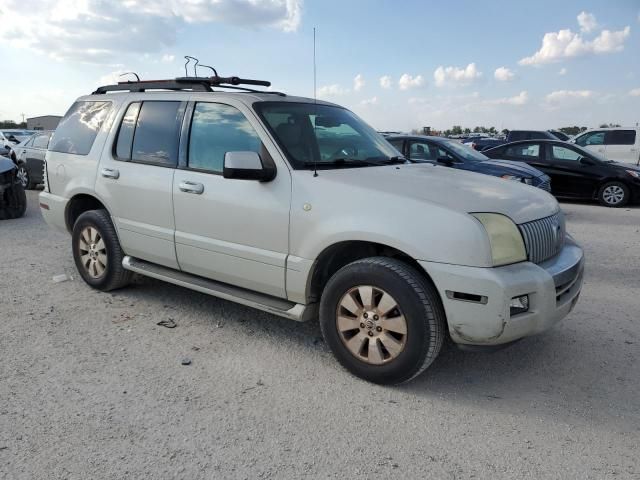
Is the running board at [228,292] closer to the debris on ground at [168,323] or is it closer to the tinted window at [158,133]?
the debris on ground at [168,323]

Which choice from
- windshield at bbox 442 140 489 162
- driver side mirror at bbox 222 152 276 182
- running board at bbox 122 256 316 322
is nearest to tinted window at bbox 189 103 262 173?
driver side mirror at bbox 222 152 276 182

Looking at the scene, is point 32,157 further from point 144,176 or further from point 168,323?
point 168,323

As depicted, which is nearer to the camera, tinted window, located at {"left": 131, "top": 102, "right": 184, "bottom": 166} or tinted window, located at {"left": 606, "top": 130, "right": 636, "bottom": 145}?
tinted window, located at {"left": 131, "top": 102, "right": 184, "bottom": 166}

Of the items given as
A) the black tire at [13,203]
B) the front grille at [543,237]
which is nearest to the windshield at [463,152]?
the front grille at [543,237]

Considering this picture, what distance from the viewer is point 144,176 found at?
4500mm

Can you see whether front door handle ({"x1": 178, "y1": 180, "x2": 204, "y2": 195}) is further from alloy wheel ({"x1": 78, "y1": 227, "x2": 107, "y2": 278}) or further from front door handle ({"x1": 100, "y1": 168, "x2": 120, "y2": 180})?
alloy wheel ({"x1": 78, "y1": 227, "x2": 107, "y2": 278})

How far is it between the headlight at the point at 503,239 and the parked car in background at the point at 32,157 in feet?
37.8

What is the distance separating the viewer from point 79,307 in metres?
4.80

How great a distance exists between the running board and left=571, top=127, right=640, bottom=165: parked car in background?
1478 cm

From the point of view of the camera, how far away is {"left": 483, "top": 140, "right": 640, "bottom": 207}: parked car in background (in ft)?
38.3

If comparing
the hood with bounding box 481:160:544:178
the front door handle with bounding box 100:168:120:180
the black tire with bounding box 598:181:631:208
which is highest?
the front door handle with bounding box 100:168:120:180

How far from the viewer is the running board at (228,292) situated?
3729 millimetres

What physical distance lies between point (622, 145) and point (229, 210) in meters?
15.6

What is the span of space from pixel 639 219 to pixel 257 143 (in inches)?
356
